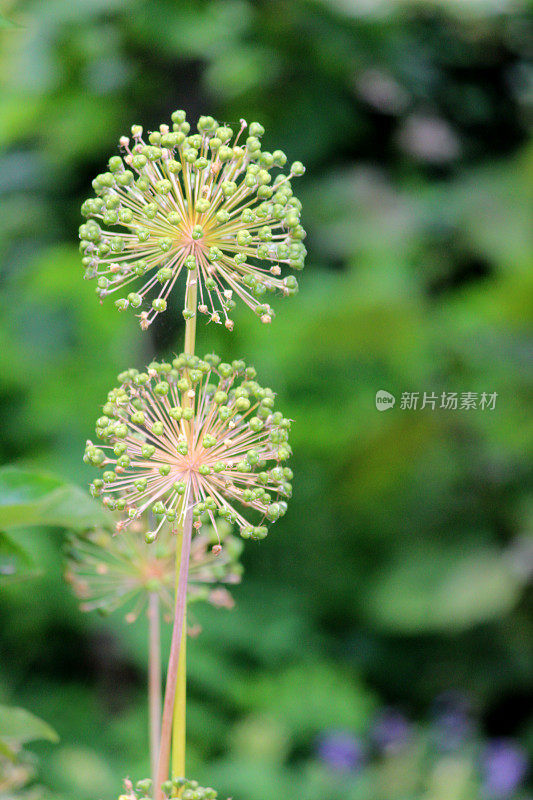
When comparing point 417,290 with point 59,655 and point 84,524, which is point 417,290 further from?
point 84,524

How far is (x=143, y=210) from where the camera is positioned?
0.30 m

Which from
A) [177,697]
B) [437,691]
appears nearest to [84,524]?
[177,697]

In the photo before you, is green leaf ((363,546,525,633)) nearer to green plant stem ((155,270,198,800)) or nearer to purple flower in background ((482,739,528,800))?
purple flower in background ((482,739,528,800))

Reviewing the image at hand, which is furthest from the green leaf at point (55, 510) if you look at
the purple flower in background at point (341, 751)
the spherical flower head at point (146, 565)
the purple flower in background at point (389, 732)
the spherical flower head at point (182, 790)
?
the purple flower in background at point (389, 732)

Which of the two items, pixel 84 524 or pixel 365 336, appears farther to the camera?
pixel 365 336

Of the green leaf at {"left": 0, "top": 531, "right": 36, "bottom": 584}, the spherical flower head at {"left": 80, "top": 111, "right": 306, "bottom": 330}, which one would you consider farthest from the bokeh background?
the spherical flower head at {"left": 80, "top": 111, "right": 306, "bottom": 330}

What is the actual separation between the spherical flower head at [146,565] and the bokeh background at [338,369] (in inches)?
60.3

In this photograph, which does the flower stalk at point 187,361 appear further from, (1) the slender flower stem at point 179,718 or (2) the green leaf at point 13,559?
(2) the green leaf at point 13,559

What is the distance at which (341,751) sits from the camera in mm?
1972

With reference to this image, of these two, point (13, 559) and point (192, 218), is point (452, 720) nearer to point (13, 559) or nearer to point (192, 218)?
point (13, 559)

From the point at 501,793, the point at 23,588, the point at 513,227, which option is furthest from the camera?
the point at 513,227

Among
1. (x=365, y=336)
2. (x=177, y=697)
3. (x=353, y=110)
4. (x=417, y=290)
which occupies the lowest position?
(x=177, y=697)

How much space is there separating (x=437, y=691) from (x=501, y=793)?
524mm

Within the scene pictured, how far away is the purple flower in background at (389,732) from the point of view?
2047 millimetres
